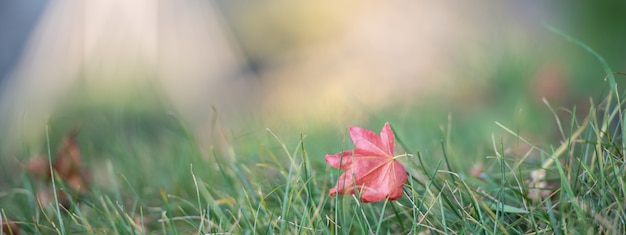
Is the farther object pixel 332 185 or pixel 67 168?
pixel 67 168

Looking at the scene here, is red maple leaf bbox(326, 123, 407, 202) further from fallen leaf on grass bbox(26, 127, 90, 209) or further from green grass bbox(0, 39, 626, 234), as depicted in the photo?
fallen leaf on grass bbox(26, 127, 90, 209)

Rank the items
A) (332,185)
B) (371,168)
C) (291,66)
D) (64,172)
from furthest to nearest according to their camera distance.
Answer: (291,66), (64,172), (332,185), (371,168)

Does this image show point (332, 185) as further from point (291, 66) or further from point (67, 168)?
point (291, 66)

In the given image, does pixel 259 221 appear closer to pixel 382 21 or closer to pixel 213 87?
pixel 213 87

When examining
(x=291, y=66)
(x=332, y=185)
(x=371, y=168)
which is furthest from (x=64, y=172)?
(x=291, y=66)

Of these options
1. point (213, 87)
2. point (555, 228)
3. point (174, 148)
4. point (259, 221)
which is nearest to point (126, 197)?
point (174, 148)

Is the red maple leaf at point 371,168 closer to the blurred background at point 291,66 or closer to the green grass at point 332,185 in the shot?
the green grass at point 332,185
